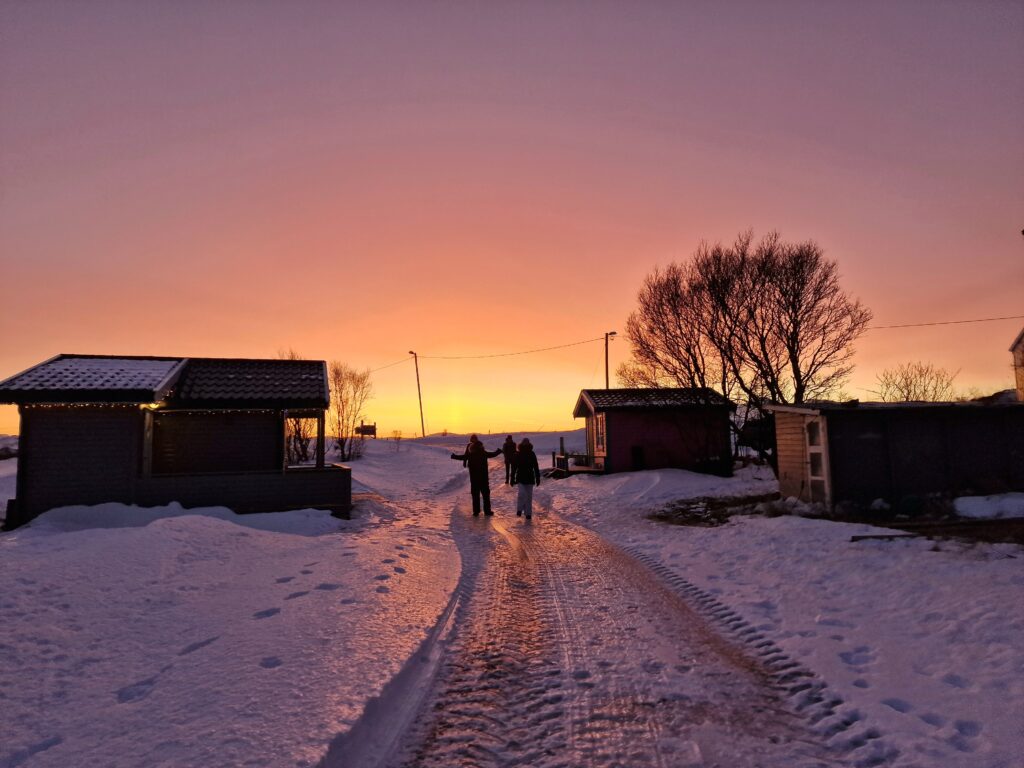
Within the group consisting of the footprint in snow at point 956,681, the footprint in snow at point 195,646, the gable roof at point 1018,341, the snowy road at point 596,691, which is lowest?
the footprint in snow at point 956,681

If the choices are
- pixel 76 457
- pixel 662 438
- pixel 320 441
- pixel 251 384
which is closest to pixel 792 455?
pixel 662 438

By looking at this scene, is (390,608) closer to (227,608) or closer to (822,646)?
(227,608)

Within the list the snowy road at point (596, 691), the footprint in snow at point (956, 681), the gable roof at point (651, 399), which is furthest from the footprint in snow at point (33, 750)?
the gable roof at point (651, 399)

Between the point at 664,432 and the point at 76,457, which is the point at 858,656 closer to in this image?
the point at 76,457

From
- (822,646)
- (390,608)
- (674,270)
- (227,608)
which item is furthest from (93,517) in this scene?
(674,270)

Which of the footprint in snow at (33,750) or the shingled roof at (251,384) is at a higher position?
the shingled roof at (251,384)

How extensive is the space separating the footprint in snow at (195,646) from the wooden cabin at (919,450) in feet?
44.9

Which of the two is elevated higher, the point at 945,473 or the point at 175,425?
the point at 175,425

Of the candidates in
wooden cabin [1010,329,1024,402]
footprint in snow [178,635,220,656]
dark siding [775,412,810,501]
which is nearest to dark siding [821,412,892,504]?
dark siding [775,412,810,501]

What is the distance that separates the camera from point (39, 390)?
1280cm

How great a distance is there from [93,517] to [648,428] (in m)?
21.3

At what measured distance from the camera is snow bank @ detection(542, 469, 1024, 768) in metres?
3.79

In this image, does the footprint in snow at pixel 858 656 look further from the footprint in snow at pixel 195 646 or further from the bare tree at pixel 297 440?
the bare tree at pixel 297 440

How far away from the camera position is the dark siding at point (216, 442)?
17031 millimetres
